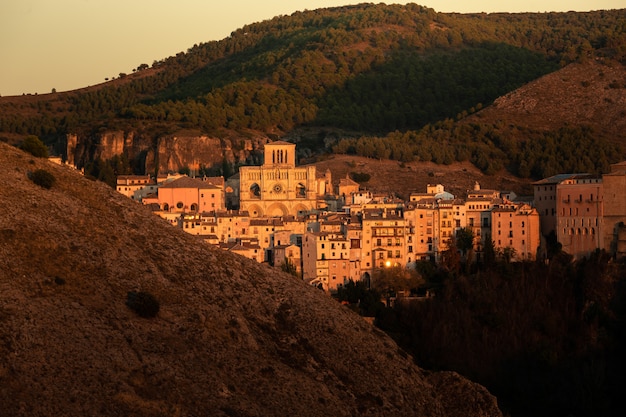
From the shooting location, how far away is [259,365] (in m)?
51.4

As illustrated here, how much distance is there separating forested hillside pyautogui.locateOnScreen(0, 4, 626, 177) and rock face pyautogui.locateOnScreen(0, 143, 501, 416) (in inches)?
1923

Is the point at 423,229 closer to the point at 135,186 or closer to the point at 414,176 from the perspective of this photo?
the point at 414,176

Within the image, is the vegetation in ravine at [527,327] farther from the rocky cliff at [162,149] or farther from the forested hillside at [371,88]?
the rocky cliff at [162,149]

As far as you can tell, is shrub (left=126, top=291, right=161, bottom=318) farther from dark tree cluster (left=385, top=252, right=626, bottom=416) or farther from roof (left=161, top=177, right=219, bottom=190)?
roof (left=161, top=177, right=219, bottom=190)

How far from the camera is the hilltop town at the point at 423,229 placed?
262 ft

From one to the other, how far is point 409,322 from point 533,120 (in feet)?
182

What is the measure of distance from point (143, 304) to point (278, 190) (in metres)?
45.4

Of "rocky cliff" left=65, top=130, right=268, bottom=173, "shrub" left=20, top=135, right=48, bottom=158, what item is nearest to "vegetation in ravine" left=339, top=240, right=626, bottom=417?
"shrub" left=20, top=135, right=48, bottom=158

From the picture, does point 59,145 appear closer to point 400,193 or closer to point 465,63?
point 400,193

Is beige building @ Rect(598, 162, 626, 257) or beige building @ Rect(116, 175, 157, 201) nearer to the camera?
beige building @ Rect(598, 162, 626, 257)

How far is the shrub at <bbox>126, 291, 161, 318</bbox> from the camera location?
50969 mm

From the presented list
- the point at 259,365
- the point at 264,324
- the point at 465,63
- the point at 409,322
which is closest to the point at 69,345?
the point at 259,365

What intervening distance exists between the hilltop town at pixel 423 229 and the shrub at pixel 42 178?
18535 millimetres

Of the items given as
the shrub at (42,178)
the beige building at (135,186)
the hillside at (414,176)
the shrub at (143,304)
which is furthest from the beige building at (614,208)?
the shrub at (143,304)
